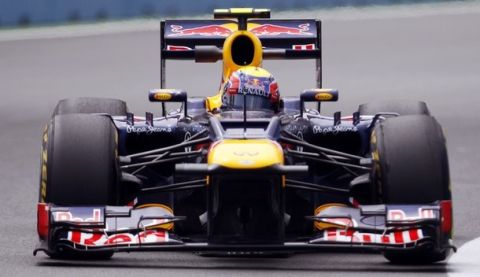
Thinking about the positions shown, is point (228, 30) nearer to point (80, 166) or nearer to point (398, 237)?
point (80, 166)

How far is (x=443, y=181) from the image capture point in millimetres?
12984

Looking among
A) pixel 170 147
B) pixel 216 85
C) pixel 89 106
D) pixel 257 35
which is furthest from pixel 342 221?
pixel 216 85

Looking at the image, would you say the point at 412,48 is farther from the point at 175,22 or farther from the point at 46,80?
the point at 175,22

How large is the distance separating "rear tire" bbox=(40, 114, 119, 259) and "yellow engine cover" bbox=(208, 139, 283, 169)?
2.50 feet

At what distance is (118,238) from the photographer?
41.9 ft

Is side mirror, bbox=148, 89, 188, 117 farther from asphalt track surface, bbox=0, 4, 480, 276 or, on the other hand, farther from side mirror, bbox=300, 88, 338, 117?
asphalt track surface, bbox=0, 4, 480, 276

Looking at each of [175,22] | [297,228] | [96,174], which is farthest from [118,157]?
[175,22]

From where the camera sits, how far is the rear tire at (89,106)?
49.4 feet

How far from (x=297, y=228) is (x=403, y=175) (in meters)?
0.98

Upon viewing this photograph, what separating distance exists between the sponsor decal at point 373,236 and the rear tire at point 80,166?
4.78ft

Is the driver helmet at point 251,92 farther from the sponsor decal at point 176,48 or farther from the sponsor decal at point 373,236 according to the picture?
the sponsor decal at point 373,236

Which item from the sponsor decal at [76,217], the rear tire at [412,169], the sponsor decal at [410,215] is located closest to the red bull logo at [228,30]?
the rear tire at [412,169]

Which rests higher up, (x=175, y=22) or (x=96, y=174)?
(x=175, y=22)

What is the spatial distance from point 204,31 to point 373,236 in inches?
165
